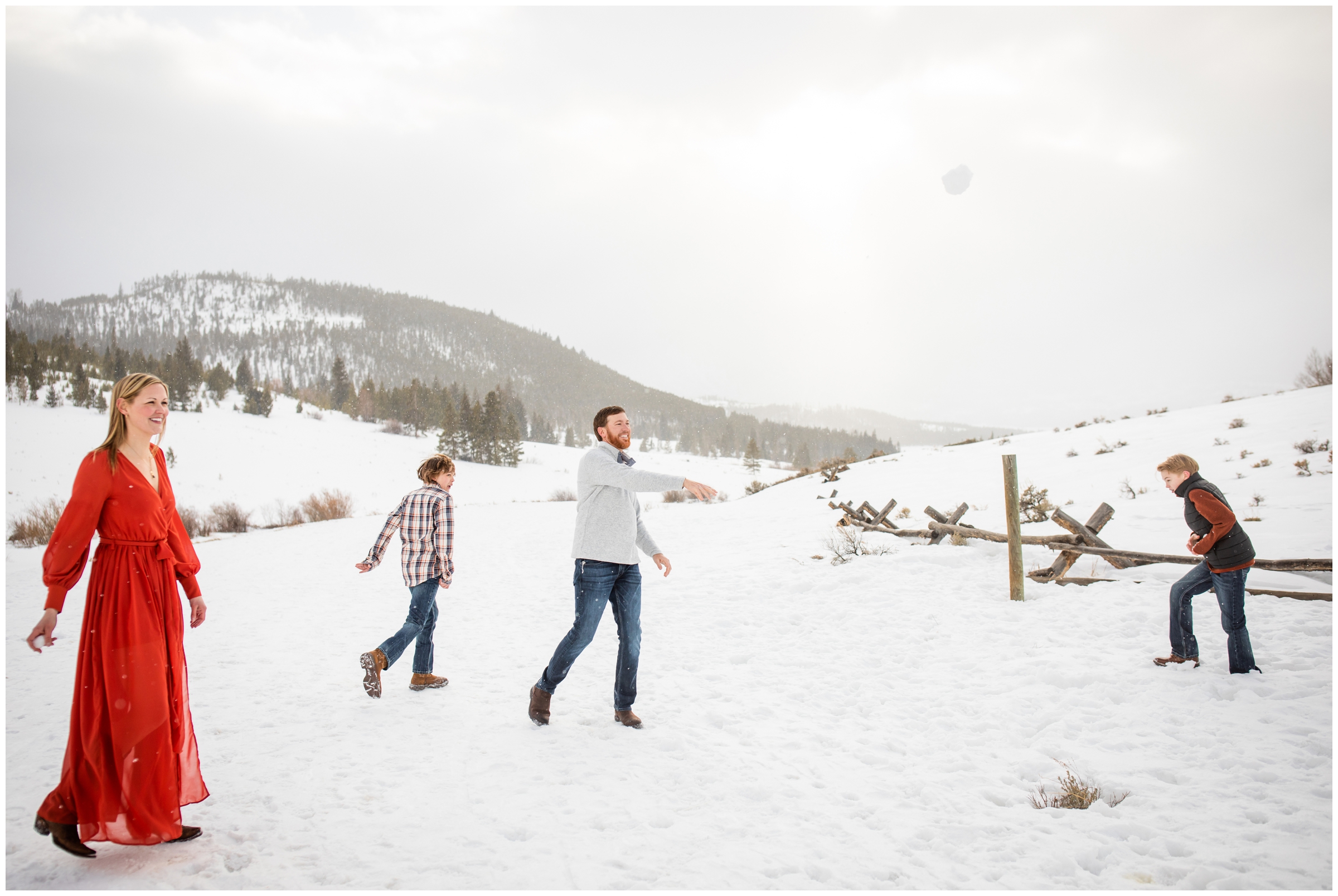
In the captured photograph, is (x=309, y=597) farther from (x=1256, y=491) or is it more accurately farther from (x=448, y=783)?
(x=1256, y=491)

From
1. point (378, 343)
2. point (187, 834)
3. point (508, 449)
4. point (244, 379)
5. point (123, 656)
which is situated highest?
point (378, 343)

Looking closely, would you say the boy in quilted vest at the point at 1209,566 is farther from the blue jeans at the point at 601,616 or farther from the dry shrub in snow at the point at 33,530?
the dry shrub in snow at the point at 33,530

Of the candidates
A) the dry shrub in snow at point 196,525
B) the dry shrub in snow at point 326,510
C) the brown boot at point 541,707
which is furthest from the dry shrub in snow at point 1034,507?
the dry shrub in snow at point 196,525

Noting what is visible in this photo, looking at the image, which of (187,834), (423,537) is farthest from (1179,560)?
(187,834)

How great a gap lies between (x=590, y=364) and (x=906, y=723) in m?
167

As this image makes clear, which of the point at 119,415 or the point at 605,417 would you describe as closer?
the point at 119,415

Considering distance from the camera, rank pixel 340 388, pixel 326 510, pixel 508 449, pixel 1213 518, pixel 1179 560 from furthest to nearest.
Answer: pixel 340 388 < pixel 508 449 < pixel 326 510 < pixel 1179 560 < pixel 1213 518

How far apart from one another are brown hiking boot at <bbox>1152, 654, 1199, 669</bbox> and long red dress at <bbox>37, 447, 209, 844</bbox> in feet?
22.5

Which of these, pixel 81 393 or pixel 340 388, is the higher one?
pixel 340 388

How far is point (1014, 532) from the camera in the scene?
7348 millimetres

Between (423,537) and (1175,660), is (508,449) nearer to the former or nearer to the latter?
(423,537)

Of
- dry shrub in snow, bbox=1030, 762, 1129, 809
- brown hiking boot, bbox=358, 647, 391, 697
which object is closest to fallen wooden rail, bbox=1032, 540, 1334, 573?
dry shrub in snow, bbox=1030, 762, 1129, 809

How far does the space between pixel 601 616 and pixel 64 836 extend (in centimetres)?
288

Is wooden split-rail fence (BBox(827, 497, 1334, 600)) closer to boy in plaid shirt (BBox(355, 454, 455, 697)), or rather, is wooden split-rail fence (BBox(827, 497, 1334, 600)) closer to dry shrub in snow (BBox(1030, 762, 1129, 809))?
dry shrub in snow (BBox(1030, 762, 1129, 809))
